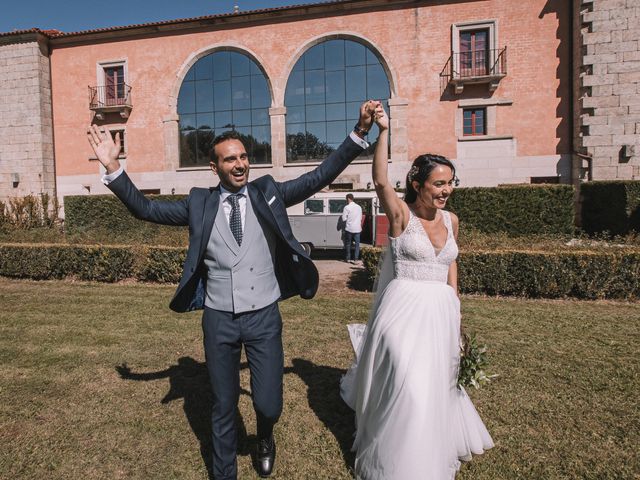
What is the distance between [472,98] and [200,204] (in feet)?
57.6

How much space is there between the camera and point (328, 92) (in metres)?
19.2

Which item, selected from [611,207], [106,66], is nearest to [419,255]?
[611,207]

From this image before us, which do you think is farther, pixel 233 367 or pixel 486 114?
pixel 486 114

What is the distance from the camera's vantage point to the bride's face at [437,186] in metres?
2.87

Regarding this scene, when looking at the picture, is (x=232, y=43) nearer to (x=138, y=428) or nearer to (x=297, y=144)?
(x=297, y=144)

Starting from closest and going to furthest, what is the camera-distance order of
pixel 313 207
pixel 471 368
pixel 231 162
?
pixel 231 162 < pixel 471 368 < pixel 313 207

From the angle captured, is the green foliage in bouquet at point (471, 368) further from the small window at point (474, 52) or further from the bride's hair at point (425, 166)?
the small window at point (474, 52)

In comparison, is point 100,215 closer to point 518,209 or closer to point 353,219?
point 353,219

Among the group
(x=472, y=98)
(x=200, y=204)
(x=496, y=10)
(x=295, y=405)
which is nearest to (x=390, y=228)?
(x=200, y=204)

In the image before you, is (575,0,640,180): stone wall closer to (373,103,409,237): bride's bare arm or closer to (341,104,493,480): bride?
(341,104,493,480): bride

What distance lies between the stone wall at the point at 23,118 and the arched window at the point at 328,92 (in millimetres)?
11915

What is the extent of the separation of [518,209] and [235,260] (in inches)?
476

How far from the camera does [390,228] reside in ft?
10.3

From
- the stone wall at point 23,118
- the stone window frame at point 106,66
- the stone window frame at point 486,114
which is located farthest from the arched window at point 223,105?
the stone window frame at point 486,114
